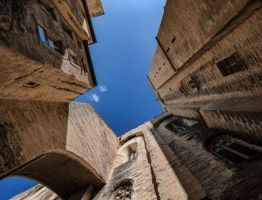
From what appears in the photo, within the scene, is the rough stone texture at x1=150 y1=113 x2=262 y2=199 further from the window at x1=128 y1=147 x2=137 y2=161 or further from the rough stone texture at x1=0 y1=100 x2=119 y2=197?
the window at x1=128 y1=147 x2=137 y2=161

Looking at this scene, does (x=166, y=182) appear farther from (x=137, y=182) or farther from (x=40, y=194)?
(x=40, y=194)

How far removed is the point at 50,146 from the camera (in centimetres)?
510

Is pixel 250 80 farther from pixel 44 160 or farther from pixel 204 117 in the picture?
pixel 44 160

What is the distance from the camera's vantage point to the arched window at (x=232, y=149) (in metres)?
5.57

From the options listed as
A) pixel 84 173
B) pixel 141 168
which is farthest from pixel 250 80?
pixel 84 173

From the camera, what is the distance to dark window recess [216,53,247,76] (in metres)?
5.95

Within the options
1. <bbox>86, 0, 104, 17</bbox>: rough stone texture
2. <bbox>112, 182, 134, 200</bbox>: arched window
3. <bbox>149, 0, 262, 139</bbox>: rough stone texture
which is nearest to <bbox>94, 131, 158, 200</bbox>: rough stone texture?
<bbox>112, 182, 134, 200</bbox>: arched window

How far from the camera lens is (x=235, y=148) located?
21.1ft

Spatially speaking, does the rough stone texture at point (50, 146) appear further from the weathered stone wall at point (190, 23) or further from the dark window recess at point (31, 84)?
the weathered stone wall at point (190, 23)

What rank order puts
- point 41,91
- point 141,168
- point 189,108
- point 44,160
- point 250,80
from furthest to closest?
point 189,108
point 141,168
point 44,160
point 250,80
point 41,91

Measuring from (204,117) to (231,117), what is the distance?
223cm

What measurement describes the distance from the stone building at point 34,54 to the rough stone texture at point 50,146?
1.22 ft

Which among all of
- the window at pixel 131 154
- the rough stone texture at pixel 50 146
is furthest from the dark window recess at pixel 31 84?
the window at pixel 131 154

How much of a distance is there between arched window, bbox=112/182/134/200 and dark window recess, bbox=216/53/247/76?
4.74m
